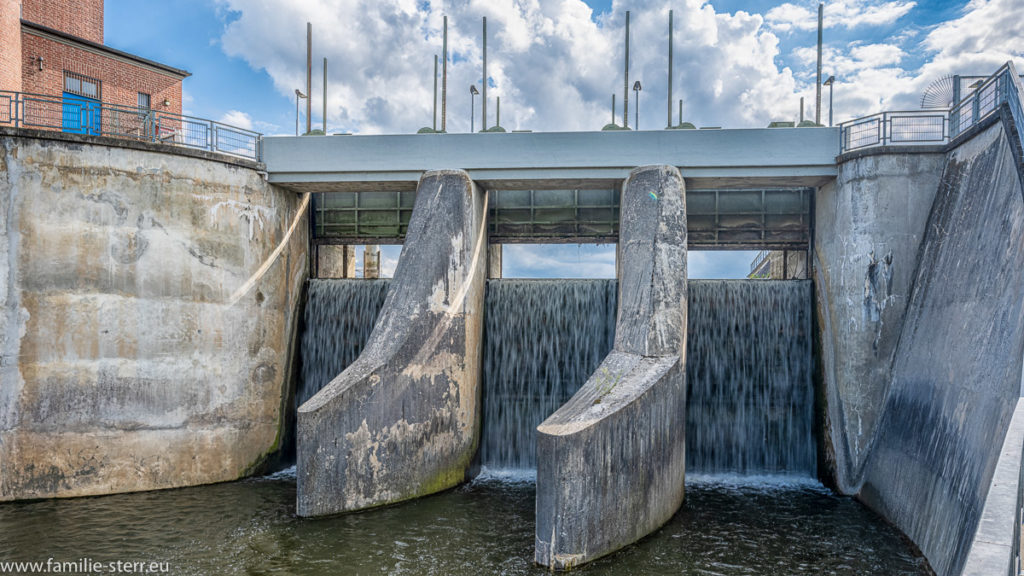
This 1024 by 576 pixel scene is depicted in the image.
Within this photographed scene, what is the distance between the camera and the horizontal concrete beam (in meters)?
13.1

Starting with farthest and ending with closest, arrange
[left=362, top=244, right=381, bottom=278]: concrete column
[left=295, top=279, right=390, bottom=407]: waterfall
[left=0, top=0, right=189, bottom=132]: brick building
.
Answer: [left=362, top=244, right=381, bottom=278]: concrete column < [left=0, top=0, right=189, bottom=132]: brick building < [left=295, top=279, right=390, bottom=407]: waterfall

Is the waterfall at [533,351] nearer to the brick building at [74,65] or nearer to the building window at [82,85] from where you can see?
the brick building at [74,65]

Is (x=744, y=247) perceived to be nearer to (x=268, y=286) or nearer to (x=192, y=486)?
(x=268, y=286)

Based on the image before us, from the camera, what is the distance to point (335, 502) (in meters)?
9.88

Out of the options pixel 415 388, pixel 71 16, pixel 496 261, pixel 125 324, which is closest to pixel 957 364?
pixel 415 388

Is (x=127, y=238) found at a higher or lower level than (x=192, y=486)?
higher

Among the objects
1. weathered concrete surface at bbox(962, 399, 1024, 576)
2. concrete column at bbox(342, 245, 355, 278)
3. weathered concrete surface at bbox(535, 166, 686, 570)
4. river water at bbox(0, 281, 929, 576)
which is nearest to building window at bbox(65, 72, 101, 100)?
concrete column at bbox(342, 245, 355, 278)

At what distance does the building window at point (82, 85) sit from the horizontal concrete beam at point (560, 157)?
8.10 m

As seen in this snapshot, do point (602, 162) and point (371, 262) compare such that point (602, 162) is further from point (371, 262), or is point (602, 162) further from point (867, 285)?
point (371, 262)

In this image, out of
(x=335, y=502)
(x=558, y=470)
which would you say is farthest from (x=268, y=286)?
(x=558, y=470)

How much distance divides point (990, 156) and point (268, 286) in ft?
41.7

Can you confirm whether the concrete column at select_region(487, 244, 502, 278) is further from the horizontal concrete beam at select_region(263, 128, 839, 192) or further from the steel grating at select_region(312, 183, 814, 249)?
the horizontal concrete beam at select_region(263, 128, 839, 192)

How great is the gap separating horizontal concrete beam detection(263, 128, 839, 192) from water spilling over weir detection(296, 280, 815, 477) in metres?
2.24

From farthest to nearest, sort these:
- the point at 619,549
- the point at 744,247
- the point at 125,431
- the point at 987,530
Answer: the point at 744,247 < the point at 125,431 < the point at 619,549 < the point at 987,530
